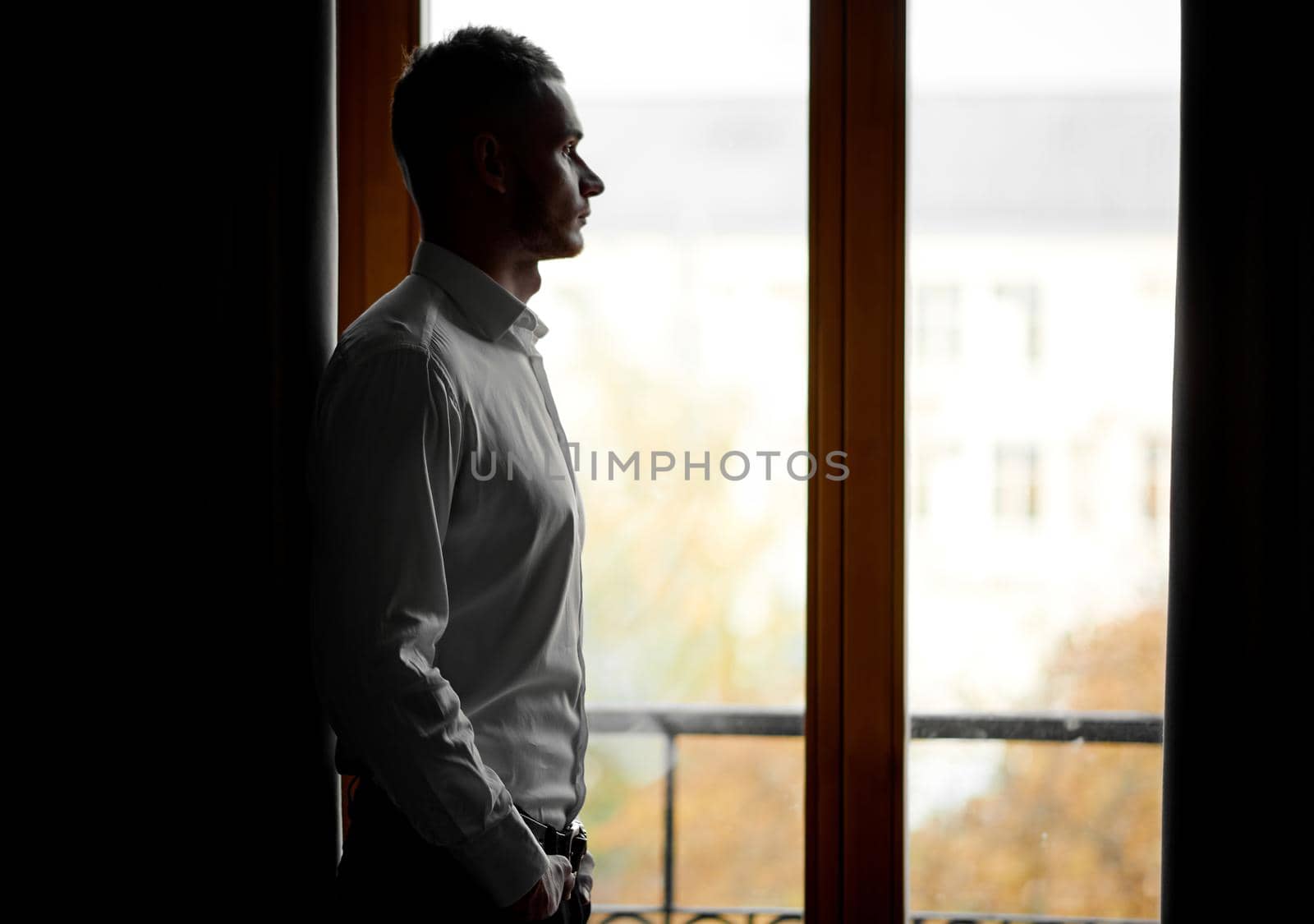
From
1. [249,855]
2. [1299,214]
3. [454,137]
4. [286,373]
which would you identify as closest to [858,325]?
[1299,214]

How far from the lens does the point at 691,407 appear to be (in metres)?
1.60

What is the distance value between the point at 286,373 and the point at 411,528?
404mm

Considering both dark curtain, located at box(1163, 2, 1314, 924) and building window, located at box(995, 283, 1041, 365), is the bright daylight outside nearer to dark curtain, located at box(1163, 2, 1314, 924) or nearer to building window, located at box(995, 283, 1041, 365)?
building window, located at box(995, 283, 1041, 365)

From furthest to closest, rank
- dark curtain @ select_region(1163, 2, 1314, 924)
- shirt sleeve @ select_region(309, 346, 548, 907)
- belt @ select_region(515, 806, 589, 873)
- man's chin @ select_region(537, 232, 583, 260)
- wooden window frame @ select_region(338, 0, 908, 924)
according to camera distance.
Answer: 1. wooden window frame @ select_region(338, 0, 908, 924)
2. dark curtain @ select_region(1163, 2, 1314, 924)
3. man's chin @ select_region(537, 232, 583, 260)
4. belt @ select_region(515, 806, 589, 873)
5. shirt sleeve @ select_region(309, 346, 548, 907)

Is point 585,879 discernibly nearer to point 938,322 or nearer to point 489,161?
point 489,161

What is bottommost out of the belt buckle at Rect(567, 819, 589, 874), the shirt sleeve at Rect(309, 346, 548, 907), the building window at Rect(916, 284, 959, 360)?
the belt buckle at Rect(567, 819, 589, 874)

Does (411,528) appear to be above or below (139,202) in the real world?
below

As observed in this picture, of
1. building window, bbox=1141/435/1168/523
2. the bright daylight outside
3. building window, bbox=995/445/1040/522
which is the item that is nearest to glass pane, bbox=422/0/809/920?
the bright daylight outside

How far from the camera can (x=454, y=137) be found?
1.10 metres

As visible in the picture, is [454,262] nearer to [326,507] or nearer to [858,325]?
[326,507]

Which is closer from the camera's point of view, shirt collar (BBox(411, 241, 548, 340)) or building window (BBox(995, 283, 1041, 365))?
shirt collar (BBox(411, 241, 548, 340))

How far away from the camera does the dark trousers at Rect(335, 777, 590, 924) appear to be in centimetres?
98

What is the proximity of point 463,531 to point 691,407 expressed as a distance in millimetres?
677

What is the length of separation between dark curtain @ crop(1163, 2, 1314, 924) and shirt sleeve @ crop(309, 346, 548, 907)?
3.48 ft
